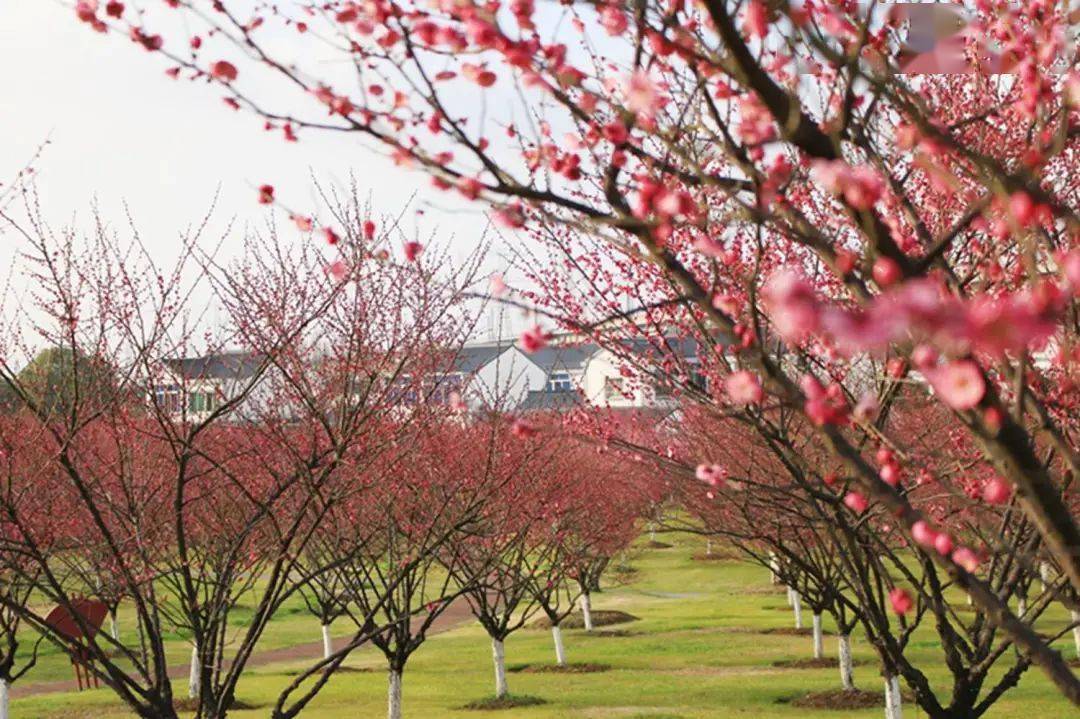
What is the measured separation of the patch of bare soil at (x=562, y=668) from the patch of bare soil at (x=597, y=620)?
20.0 feet

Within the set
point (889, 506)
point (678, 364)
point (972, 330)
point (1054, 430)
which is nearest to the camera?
point (972, 330)

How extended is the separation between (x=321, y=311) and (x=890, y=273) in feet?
21.2

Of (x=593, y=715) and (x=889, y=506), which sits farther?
(x=593, y=715)

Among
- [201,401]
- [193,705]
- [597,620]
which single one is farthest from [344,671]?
[201,401]

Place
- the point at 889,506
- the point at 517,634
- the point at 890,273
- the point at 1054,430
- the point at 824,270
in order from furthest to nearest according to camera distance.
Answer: the point at 517,634 → the point at 824,270 → the point at 1054,430 → the point at 889,506 → the point at 890,273

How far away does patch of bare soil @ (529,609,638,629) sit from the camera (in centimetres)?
2750

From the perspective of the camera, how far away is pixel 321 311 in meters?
8.91

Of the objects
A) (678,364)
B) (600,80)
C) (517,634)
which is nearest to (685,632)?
(517,634)

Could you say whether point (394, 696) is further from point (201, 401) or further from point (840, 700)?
point (840, 700)

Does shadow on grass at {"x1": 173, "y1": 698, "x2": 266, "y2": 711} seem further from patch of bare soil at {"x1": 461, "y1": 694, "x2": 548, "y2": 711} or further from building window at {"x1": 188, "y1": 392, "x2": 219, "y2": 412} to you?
building window at {"x1": 188, "y1": 392, "x2": 219, "y2": 412}

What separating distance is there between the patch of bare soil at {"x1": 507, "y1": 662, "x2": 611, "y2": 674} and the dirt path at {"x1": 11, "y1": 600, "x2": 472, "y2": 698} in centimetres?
481

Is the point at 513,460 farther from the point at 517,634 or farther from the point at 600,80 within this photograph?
the point at 517,634

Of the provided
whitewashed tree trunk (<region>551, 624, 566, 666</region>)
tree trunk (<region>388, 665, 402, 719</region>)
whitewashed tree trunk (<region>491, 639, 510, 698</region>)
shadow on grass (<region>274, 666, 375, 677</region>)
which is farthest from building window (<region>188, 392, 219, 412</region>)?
whitewashed tree trunk (<region>551, 624, 566, 666</region>)

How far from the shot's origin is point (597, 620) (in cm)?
2769
